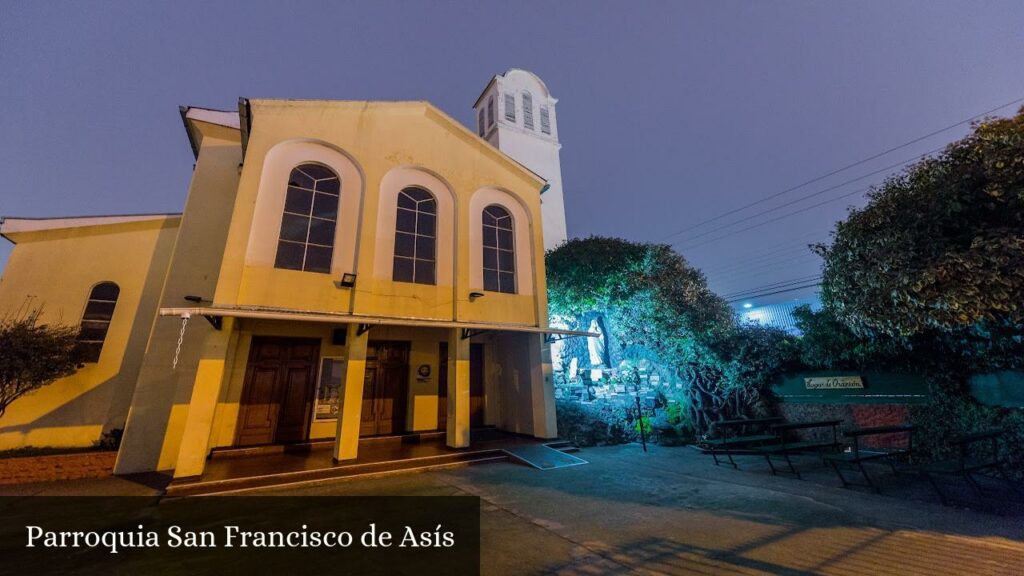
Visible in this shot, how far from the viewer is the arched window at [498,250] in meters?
9.91

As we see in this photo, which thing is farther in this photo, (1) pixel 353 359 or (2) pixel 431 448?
(2) pixel 431 448

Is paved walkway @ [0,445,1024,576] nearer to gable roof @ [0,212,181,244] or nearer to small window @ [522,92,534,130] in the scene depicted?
gable roof @ [0,212,181,244]

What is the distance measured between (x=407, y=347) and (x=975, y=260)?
35.6 feet

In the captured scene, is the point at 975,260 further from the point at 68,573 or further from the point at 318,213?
the point at 318,213

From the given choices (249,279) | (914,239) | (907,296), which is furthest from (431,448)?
(914,239)

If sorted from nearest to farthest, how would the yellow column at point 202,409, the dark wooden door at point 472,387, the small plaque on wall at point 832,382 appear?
1. the yellow column at point 202,409
2. the small plaque on wall at point 832,382
3. the dark wooden door at point 472,387

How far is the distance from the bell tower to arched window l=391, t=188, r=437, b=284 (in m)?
13.0

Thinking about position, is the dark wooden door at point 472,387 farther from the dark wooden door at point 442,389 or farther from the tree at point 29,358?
the tree at point 29,358

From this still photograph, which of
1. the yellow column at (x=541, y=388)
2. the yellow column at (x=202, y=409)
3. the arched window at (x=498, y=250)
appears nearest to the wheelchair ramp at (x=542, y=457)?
the yellow column at (x=541, y=388)

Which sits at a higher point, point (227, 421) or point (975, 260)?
point (975, 260)

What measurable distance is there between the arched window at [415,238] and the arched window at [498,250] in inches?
61.0

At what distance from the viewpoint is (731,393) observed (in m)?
9.55

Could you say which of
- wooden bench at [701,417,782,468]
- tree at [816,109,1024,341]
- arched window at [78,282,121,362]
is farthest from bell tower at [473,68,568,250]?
arched window at [78,282,121,362]

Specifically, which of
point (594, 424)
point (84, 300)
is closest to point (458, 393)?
point (594, 424)
